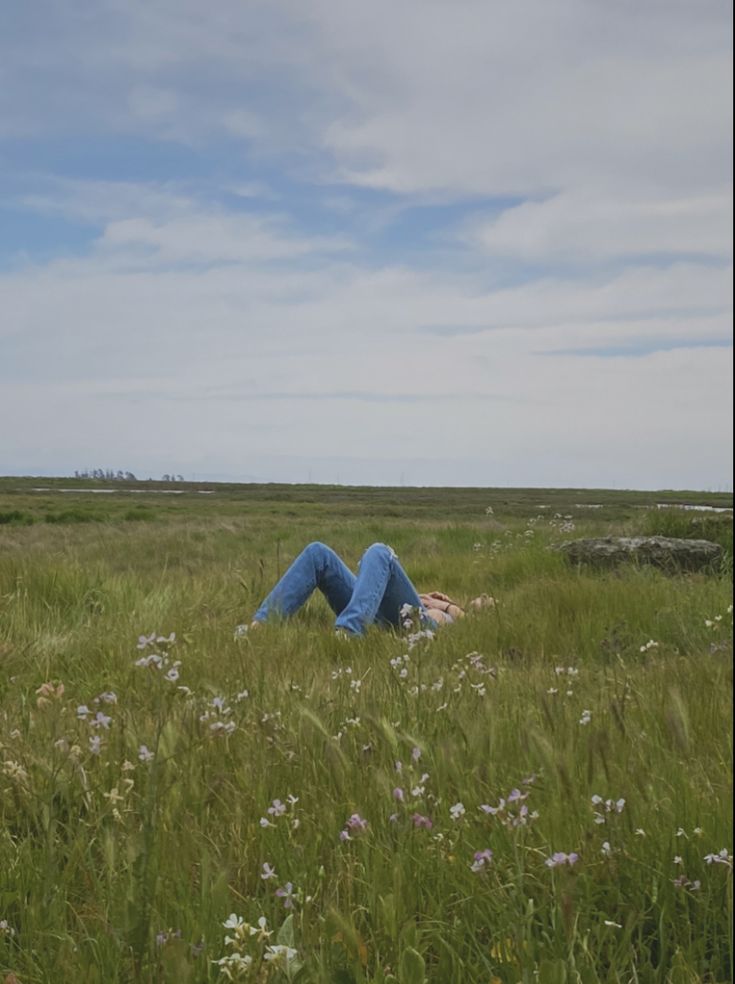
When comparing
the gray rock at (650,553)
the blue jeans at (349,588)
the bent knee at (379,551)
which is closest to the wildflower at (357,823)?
the blue jeans at (349,588)

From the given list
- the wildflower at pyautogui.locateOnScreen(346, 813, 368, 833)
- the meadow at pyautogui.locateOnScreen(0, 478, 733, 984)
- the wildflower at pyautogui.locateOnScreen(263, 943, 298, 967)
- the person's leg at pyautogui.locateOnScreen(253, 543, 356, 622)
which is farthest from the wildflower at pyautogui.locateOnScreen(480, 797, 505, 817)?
the person's leg at pyautogui.locateOnScreen(253, 543, 356, 622)

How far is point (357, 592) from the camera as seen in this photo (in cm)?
679

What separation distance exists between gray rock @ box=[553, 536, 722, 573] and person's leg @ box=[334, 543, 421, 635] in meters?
2.62

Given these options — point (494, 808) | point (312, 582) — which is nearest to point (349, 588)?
point (312, 582)

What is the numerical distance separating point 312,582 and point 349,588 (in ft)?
1.67

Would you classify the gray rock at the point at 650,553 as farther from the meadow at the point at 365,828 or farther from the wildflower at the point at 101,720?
A: the wildflower at the point at 101,720

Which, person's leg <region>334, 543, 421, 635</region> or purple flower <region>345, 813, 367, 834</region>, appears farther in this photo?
person's leg <region>334, 543, 421, 635</region>

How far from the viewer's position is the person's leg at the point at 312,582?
686 centimetres

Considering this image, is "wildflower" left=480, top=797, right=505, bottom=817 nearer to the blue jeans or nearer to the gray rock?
the blue jeans

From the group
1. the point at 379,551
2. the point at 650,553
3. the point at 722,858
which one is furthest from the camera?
the point at 650,553

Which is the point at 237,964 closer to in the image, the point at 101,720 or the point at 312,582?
the point at 101,720

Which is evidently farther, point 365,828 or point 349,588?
point 349,588

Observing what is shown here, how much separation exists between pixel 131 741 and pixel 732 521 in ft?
33.6

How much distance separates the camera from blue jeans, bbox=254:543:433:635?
655 centimetres
